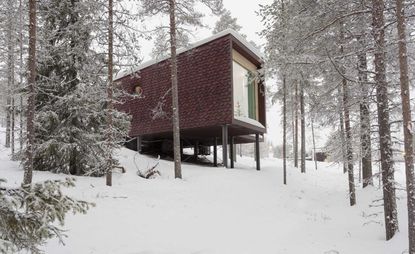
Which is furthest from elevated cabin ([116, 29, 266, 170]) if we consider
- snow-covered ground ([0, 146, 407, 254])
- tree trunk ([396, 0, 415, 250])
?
tree trunk ([396, 0, 415, 250])

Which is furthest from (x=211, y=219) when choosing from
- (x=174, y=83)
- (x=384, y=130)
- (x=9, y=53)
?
(x=9, y=53)

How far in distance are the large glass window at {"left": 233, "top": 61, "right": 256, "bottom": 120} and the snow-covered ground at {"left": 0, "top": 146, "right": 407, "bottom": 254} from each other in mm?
4141

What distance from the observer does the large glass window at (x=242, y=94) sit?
58.1 feet

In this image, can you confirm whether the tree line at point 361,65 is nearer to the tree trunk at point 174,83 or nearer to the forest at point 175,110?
the forest at point 175,110

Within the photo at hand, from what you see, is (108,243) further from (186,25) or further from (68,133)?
(186,25)

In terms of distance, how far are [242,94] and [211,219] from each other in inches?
384

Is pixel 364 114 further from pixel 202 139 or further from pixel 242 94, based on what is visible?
pixel 202 139

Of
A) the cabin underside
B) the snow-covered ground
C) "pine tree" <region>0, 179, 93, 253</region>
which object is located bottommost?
the snow-covered ground

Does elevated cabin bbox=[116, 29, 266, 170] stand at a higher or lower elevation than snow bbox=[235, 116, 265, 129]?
higher

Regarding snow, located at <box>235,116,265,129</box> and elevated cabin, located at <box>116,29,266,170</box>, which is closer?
elevated cabin, located at <box>116,29,266,170</box>

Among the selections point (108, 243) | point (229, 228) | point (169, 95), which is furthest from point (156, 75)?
point (108, 243)

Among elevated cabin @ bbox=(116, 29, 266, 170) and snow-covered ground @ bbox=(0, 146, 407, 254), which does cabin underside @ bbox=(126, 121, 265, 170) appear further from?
snow-covered ground @ bbox=(0, 146, 407, 254)

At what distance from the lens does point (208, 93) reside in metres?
17.4

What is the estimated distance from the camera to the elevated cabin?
16.8 metres
